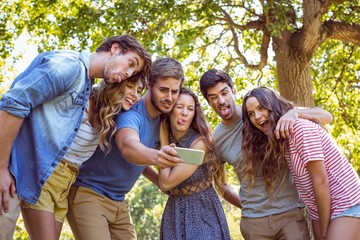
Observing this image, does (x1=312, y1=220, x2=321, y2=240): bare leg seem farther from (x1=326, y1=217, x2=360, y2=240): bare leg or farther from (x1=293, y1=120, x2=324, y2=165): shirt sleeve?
(x1=293, y1=120, x2=324, y2=165): shirt sleeve

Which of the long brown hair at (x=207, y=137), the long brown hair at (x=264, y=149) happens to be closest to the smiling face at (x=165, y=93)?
the long brown hair at (x=207, y=137)

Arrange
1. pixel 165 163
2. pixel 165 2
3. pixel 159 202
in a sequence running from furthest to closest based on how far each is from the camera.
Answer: pixel 159 202 < pixel 165 2 < pixel 165 163

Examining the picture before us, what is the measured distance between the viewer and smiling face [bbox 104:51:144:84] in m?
3.93

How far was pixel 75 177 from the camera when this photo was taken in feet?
13.6

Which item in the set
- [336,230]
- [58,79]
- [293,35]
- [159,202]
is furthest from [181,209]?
[159,202]

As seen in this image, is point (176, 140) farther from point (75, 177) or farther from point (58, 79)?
point (58, 79)

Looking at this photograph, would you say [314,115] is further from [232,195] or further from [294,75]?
[294,75]

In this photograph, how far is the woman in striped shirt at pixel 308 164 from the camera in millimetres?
3916

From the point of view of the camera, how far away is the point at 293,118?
4027 mm

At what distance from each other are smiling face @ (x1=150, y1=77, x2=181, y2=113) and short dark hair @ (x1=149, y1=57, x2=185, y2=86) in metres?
0.03

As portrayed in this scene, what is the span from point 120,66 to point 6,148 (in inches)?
37.7

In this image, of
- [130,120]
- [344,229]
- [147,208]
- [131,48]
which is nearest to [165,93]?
[130,120]

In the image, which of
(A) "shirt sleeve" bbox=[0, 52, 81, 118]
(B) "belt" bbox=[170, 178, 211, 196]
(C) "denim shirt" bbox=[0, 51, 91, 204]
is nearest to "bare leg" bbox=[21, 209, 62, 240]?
(C) "denim shirt" bbox=[0, 51, 91, 204]

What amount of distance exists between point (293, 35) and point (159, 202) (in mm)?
22646
